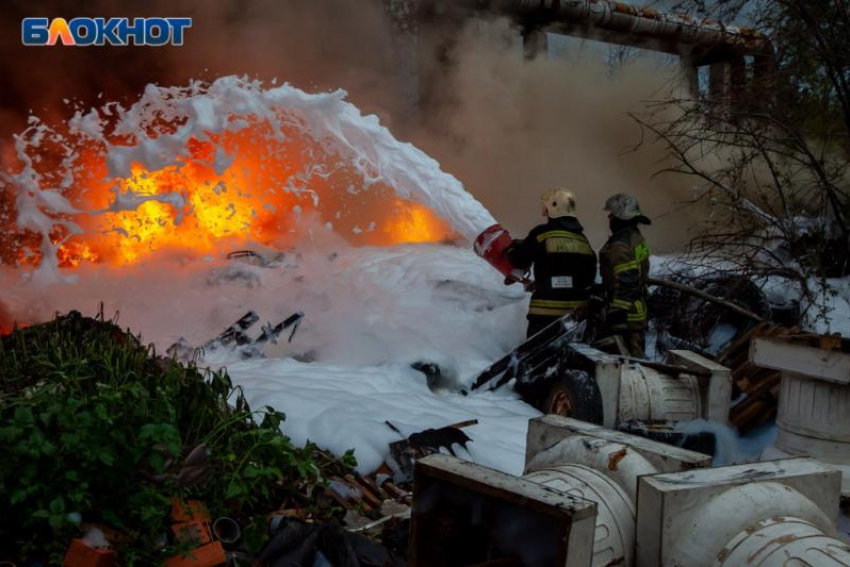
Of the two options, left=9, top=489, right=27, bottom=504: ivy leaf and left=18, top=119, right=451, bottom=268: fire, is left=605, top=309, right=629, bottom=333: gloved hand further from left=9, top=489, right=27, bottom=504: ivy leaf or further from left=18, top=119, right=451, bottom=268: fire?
left=18, top=119, right=451, bottom=268: fire

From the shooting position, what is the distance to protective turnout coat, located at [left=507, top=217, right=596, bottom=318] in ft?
21.2

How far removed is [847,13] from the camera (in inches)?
264

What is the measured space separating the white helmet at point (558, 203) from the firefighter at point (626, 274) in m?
0.34

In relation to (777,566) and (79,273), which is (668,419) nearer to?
(777,566)

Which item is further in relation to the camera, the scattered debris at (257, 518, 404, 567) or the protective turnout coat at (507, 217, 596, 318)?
the protective turnout coat at (507, 217, 596, 318)

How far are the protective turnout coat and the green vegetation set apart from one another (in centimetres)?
292

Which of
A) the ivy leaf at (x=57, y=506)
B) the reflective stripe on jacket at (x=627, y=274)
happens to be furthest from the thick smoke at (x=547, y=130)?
the ivy leaf at (x=57, y=506)

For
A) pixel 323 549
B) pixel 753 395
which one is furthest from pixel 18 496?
pixel 753 395

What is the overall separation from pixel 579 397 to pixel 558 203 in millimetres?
2115

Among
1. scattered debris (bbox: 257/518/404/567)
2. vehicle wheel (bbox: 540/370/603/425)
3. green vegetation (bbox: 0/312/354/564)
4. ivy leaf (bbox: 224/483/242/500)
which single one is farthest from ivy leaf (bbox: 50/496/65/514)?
vehicle wheel (bbox: 540/370/603/425)

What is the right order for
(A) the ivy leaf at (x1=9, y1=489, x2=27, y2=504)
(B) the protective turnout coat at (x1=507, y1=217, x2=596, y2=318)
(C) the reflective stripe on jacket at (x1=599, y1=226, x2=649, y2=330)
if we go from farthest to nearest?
(B) the protective turnout coat at (x1=507, y1=217, x2=596, y2=318) → (C) the reflective stripe on jacket at (x1=599, y1=226, x2=649, y2=330) → (A) the ivy leaf at (x1=9, y1=489, x2=27, y2=504)

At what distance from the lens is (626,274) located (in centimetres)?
624

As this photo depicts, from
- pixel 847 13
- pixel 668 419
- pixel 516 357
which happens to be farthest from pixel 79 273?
pixel 847 13

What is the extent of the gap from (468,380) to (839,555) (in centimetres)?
477
